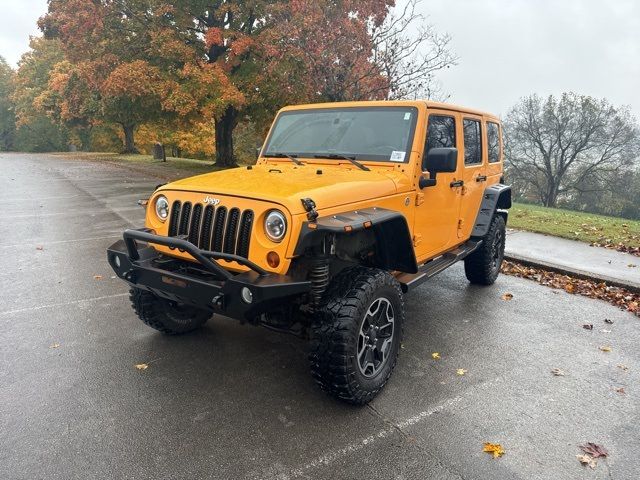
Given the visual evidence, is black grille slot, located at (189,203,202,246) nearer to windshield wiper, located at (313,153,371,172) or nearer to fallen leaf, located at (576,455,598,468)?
windshield wiper, located at (313,153,371,172)

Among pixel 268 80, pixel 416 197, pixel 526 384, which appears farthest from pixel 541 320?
pixel 268 80

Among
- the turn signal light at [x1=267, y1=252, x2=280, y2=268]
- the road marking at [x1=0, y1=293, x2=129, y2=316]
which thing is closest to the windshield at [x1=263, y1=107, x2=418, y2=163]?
the turn signal light at [x1=267, y1=252, x2=280, y2=268]

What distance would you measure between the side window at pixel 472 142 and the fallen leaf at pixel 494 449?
113 inches

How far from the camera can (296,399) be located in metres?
3.10

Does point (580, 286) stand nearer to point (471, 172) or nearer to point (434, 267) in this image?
point (471, 172)

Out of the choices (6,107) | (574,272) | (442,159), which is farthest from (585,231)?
(6,107)

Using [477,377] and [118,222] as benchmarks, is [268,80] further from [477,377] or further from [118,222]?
[477,377]

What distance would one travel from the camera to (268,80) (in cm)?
1506

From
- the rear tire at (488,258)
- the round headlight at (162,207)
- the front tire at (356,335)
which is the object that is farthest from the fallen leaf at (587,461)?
the round headlight at (162,207)

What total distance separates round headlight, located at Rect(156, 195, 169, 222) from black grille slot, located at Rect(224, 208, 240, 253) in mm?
713

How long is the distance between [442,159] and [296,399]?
2.14 m

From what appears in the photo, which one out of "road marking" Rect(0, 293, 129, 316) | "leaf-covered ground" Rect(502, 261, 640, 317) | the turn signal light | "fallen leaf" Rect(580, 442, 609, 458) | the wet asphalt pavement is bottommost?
"road marking" Rect(0, 293, 129, 316)

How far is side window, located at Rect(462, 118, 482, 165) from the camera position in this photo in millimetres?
4598

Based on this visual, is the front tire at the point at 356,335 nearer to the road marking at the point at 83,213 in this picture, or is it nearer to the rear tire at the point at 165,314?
the rear tire at the point at 165,314
